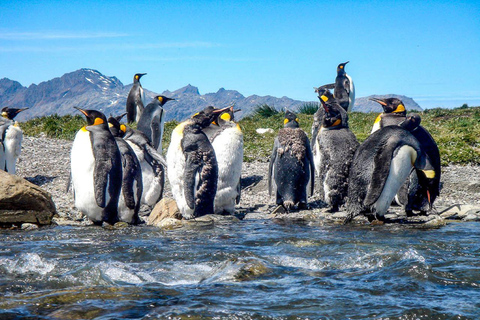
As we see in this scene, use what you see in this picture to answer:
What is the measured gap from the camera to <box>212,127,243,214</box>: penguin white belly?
8164 mm

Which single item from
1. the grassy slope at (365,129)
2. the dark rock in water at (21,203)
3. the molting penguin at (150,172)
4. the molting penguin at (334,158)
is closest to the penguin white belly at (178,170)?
the molting penguin at (150,172)

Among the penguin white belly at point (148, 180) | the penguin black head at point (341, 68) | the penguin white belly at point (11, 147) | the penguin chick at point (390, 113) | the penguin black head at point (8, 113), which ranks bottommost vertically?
the penguin white belly at point (148, 180)

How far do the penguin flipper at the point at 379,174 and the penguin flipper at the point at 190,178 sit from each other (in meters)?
2.23

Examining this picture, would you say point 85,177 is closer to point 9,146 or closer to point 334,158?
point 334,158

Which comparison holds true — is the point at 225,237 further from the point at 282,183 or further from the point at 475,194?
the point at 475,194

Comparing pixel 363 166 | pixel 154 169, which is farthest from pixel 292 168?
pixel 154 169

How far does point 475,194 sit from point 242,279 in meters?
6.05

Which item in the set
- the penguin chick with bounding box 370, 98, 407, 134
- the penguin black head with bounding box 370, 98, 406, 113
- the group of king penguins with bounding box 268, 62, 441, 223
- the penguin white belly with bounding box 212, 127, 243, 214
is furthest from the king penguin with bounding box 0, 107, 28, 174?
the penguin black head with bounding box 370, 98, 406, 113

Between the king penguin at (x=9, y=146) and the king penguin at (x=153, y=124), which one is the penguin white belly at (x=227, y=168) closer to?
the king penguin at (x=153, y=124)

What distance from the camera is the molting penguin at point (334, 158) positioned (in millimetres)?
8062

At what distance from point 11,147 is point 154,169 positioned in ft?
12.7

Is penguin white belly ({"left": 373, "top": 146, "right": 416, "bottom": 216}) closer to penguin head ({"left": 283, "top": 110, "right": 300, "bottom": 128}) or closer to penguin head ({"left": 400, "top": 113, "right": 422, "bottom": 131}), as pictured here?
penguin head ({"left": 400, "top": 113, "right": 422, "bottom": 131})

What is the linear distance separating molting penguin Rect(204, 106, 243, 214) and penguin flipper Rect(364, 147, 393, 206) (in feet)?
6.72

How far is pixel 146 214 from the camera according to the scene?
8789mm
